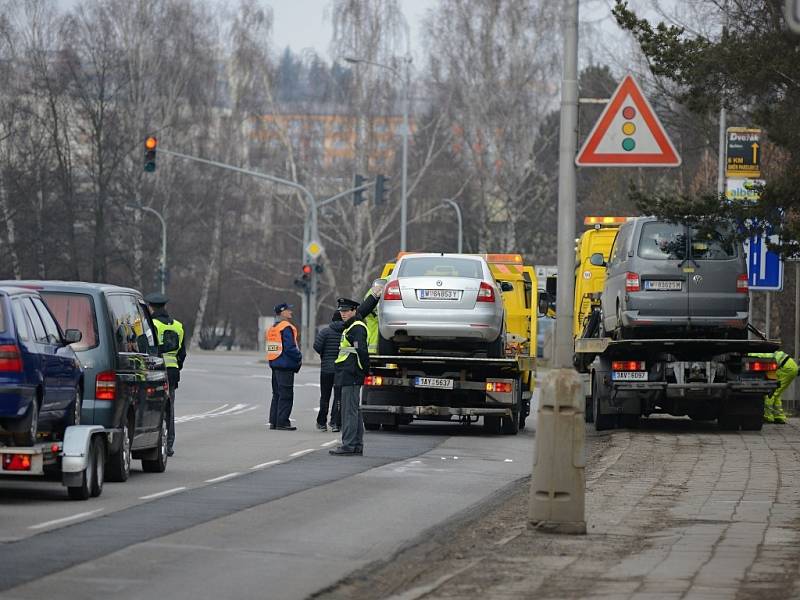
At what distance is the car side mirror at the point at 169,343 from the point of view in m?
19.2

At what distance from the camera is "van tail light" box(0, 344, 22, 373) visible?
13.5m

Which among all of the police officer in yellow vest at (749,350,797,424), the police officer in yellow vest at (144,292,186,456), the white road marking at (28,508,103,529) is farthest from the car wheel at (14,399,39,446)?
the police officer in yellow vest at (749,350,797,424)

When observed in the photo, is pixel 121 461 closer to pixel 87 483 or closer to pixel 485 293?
pixel 87 483

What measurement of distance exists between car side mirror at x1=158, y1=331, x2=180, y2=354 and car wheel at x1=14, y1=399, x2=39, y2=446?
4739mm

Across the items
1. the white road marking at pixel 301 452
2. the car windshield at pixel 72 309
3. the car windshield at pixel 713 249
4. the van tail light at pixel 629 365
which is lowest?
the white road marking at pixel 301 452

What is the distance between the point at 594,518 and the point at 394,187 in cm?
6072

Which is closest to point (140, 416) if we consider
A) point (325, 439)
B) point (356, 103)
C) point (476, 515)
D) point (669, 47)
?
point (476, 515)

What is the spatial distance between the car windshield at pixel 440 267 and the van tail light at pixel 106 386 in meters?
9.63

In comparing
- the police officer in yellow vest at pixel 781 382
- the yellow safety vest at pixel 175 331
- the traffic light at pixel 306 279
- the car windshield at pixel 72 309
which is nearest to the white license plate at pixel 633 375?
the police officer in yellow vest at pixel 781 382

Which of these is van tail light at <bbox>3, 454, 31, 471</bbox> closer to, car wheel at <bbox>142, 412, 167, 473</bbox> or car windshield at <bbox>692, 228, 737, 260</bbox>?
car wheel at <bbox>142, 412, 167, 473</bbox>

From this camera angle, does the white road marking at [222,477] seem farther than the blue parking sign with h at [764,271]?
No

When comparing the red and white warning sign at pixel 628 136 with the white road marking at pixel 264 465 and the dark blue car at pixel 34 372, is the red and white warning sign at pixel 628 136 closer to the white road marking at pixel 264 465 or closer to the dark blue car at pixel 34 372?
the dark blue car at pixel 34 372

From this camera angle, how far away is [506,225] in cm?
7150

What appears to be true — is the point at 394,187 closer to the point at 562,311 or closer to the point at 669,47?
the point at 669,47
